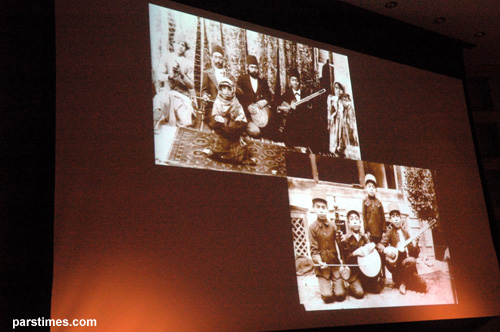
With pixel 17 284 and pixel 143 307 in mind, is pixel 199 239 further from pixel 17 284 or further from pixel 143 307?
pixel 17 284

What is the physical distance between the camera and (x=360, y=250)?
11.2 feet

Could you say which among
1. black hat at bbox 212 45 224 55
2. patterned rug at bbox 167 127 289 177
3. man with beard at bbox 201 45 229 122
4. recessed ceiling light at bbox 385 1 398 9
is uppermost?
recessed ceiling light at bbox 385 1 398 9

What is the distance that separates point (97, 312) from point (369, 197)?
2.03 m

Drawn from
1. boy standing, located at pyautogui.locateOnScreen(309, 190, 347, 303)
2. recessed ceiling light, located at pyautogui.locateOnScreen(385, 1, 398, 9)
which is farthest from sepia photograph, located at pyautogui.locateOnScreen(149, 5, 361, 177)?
recessed ceiling light, located at pyautogui.locateOnScreen(385, 1, 398, 9)

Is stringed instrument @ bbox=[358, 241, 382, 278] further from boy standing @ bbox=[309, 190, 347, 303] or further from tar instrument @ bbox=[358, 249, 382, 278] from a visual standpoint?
boy standing @ bbox=[309, 190, 347, 303]

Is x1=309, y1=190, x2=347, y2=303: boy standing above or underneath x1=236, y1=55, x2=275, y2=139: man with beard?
underneath

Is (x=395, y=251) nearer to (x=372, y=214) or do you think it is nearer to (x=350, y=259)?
(x=372, y=214)

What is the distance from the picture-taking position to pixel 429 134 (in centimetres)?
432

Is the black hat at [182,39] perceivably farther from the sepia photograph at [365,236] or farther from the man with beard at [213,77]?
the sepia photograph at [365,236]

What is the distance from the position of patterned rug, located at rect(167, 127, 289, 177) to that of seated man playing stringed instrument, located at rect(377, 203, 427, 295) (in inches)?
38.0

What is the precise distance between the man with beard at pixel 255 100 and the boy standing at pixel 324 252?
0.55 m

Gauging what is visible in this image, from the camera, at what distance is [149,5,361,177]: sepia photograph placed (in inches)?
117

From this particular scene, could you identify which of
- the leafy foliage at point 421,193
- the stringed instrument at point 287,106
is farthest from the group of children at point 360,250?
the stringed instrument at point 287,106

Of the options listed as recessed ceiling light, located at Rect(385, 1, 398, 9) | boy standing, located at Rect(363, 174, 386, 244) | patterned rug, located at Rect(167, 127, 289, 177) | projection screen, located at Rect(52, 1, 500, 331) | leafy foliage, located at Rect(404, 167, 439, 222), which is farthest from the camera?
recessed ceiling light, located at Rect(385, 1, 398, 9)
